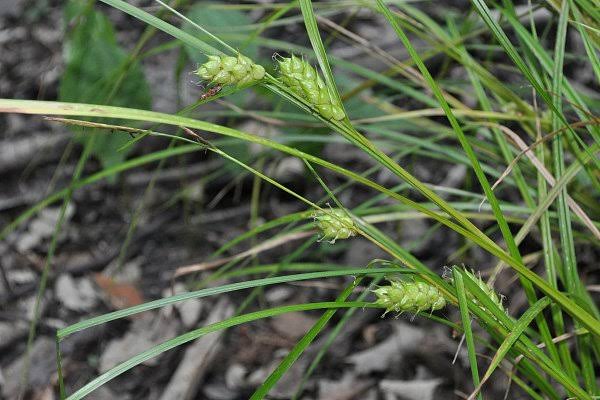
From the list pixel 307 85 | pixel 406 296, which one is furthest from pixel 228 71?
pixel 406 296

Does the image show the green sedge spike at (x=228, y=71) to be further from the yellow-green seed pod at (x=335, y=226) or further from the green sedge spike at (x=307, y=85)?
the yellow-green seed pod at (x=335, y=226)

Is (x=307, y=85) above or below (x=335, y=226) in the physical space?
above

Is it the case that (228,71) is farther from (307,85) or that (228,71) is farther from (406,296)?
(406,296)

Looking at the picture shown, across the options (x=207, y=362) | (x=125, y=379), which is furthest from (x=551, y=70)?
(x=125, y=379)

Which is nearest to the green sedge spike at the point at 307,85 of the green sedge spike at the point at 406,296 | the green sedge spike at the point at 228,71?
the green sedge spike at the point at 228,71

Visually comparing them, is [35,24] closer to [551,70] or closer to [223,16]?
[223,16]
